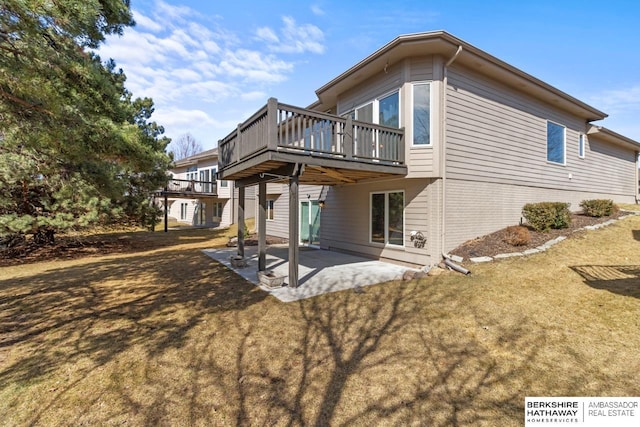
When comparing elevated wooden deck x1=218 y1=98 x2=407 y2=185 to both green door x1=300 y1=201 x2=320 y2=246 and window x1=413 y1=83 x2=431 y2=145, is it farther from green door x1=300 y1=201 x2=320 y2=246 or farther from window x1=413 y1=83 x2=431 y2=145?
green door x1=300 y1=201 x2=320 y2=246

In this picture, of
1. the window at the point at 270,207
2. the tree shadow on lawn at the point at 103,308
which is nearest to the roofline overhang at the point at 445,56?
the tree shadow on lawn at the point at 103,308

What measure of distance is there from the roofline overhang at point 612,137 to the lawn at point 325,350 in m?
9.34

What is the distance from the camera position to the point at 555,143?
11.7 meters

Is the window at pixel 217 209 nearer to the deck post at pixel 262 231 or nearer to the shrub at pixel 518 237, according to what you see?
the deck post at pixel 262 231

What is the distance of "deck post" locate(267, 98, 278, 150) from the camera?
19.3 feet

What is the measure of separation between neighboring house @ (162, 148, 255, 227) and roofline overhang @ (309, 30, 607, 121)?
1396cm

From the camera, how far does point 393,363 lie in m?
3.59

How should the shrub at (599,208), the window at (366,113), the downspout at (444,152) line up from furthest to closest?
the shrub at (599,208) → the window at (366,113) → the downspout at (444,152)

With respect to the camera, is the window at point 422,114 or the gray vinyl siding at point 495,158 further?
the gray vinyl siding at point 495,158

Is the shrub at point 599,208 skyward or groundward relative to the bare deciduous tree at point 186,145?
groundward

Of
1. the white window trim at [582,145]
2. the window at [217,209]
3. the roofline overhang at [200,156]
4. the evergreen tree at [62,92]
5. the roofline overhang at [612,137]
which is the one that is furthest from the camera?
the window at [217,209]

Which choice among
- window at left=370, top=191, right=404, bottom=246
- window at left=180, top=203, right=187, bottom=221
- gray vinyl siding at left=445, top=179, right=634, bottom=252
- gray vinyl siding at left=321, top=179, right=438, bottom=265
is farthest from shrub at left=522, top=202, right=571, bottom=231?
window at left=180, top=203, right=187, bottom=221

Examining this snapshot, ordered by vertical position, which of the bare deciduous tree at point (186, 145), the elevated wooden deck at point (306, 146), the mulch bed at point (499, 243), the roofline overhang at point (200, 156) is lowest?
the mulch bed at point (499, 243)

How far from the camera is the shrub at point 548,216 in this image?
901 cm
